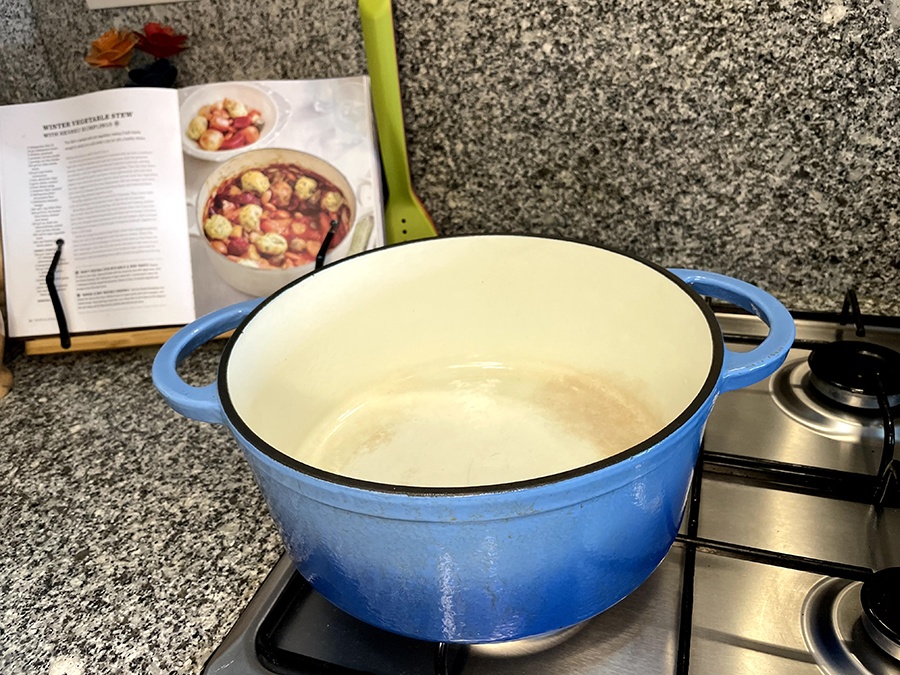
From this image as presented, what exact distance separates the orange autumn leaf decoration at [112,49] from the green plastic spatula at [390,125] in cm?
24

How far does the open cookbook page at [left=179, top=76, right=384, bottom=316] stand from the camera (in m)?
0.71

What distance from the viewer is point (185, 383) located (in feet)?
1.42

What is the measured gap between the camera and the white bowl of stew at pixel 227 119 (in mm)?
718

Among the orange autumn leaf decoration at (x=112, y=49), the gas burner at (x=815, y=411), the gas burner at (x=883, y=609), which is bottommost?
the gas burner at (x=883, y=609)

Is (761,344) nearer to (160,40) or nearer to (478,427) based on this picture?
(478,427)

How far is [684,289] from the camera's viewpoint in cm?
47

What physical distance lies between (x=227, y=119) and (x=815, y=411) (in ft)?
1.96

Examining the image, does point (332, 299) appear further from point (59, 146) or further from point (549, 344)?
point (59, 146)

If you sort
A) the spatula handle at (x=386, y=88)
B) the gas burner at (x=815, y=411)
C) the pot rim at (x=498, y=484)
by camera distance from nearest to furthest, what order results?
the pot rim at (x=498, y=484)
the gas burner at (x=815, y=411)
the spatula handle at (x=386, y=88)

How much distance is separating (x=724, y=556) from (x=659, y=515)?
0.12 meters

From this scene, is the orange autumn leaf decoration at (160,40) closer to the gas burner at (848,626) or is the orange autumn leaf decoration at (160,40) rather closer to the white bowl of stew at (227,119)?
the white bowl of stew at (227,119)

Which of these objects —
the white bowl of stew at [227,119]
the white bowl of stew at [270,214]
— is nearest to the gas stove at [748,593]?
the white bowl of stew at [270,214]

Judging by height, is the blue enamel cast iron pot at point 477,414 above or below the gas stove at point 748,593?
above

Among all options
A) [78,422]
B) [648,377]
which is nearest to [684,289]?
[648,377]
